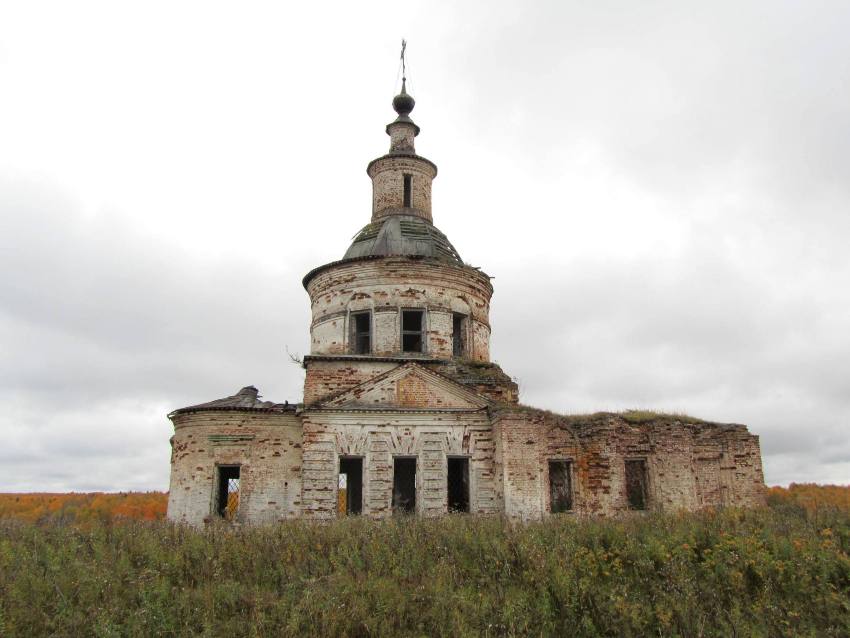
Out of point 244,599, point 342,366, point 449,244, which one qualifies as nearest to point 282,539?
point 244,599

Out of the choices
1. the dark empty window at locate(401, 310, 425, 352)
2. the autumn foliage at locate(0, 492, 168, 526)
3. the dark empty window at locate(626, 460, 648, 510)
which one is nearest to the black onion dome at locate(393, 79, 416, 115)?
the dark empty window at locate(401, 310, 425, 352)

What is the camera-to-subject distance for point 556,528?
9.48 meters

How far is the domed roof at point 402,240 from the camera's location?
61.8 ft

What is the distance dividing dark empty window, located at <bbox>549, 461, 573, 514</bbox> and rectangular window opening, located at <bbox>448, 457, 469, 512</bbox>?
6.48 ft

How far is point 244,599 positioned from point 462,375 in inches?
409

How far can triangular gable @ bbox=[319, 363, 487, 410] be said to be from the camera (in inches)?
585

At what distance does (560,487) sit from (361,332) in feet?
22.7

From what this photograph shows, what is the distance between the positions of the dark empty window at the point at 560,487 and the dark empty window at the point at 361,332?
598 cm

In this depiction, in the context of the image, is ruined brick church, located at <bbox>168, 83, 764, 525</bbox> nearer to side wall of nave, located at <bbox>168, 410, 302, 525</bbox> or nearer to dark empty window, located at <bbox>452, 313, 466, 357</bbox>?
side wall of nave, located at <bbox>168, 410, 302, 525</bbox>

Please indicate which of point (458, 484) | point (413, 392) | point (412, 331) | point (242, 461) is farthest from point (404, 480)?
point (242, 461)

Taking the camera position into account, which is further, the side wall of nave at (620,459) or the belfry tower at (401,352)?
the belfry tower at (401,352)

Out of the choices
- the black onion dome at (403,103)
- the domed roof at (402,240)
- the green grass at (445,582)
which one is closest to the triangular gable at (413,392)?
the domed roof at (402,240)

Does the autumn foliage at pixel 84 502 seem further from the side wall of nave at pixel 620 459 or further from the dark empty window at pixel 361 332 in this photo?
the side wall of nave at pixel 620 459

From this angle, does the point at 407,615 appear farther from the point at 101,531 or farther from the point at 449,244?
the point at 449,244
